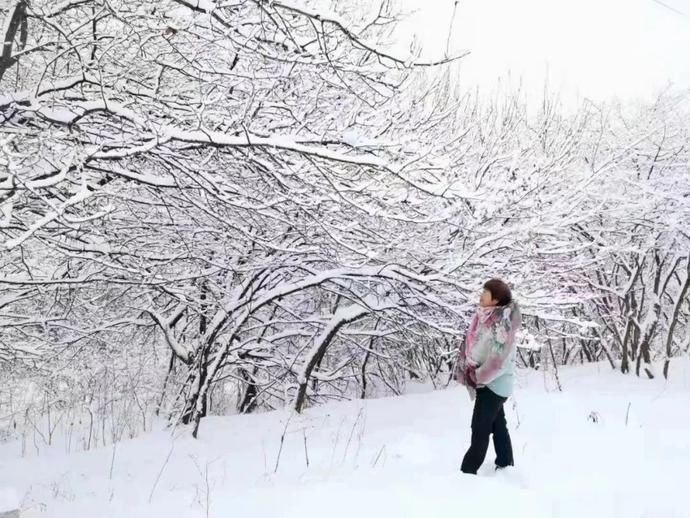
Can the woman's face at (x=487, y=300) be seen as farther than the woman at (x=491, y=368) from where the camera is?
Yes

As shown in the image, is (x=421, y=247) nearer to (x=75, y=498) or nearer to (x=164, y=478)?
(x=164, y=478)

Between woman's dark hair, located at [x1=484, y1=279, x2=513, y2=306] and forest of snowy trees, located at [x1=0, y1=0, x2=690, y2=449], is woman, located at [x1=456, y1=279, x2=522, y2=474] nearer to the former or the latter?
woman's dark hair, located at [x1=484, y1=279, x2=513, y2=306]

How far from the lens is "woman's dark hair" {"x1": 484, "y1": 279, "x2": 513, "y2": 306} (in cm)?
396

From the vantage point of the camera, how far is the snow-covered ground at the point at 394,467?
3.28 meters

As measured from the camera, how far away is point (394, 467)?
4.21 metres

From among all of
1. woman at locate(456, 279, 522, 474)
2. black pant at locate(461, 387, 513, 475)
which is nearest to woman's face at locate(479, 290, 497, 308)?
woman at locate(456, 279, 522, 474)

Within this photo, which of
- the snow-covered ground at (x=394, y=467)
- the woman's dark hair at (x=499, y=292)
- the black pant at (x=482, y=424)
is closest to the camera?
the snow-covered ground at (x=394, y=467)

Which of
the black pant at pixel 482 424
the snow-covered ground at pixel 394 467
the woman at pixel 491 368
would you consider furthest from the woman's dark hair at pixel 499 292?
the snow-covered ground at pixel 394 467

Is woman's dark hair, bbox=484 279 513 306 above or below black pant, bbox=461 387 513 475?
above

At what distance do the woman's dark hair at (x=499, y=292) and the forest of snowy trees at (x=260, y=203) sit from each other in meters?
0.65

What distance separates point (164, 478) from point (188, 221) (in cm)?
289

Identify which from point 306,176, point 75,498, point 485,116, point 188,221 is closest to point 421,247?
point 306,176

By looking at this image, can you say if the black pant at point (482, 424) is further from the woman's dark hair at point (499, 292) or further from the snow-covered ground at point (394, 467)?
the woman's dark hair at point (499, 292)

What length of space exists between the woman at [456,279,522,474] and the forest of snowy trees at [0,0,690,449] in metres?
0.80
